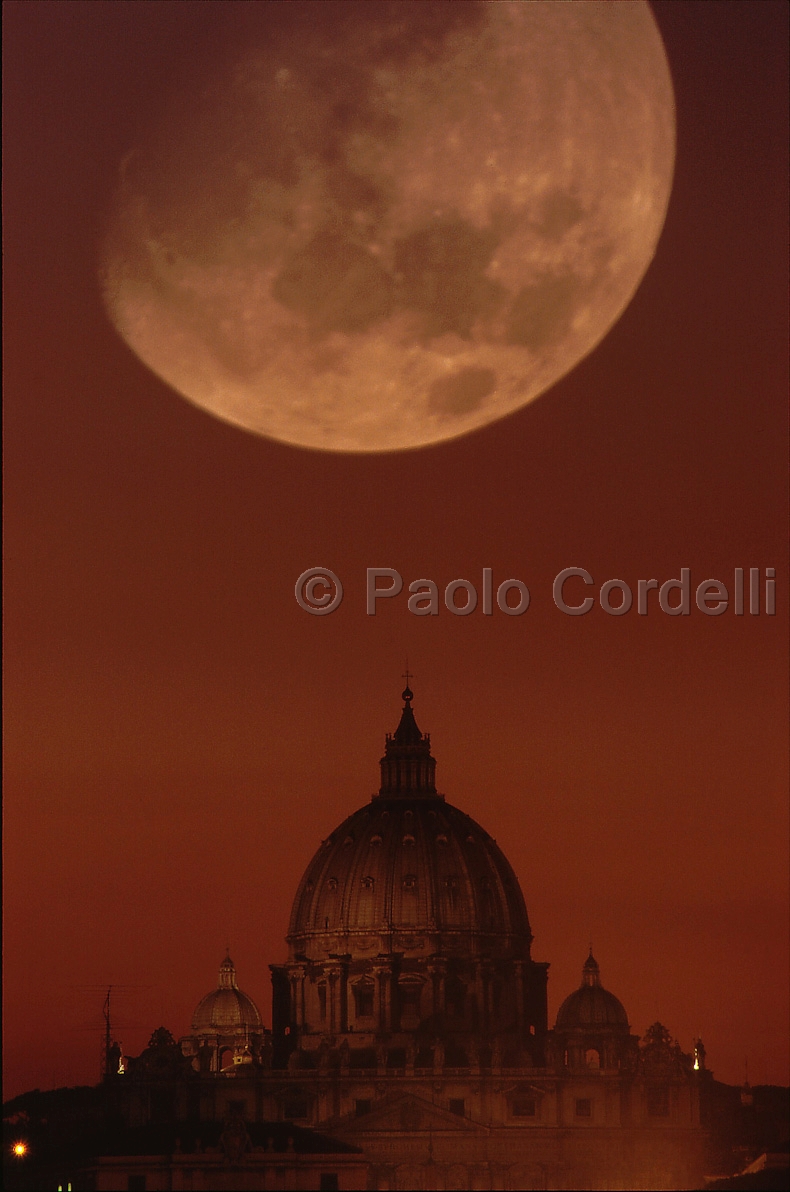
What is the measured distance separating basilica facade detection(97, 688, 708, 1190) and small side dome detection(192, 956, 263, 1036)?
122 mm

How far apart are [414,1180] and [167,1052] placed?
1572 cm

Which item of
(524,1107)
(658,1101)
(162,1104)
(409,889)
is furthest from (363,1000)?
(658,1101)

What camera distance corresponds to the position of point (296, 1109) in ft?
452

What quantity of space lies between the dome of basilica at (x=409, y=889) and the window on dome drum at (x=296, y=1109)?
36.8ft

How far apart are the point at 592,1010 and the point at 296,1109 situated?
16.3m

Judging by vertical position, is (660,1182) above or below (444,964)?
below

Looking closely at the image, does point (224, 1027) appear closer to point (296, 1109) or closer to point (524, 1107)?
point (296, 1109)

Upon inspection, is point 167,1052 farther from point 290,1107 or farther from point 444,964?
point 444,964

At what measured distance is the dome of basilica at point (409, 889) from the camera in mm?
147250

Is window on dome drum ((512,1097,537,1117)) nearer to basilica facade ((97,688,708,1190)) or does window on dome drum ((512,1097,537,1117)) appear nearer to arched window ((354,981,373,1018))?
basilica facade ((97,688,708,1190))

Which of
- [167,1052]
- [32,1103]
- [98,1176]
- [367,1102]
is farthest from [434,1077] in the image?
[32,1103]

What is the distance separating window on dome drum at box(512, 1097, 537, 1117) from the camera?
136 meters

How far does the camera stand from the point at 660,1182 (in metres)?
129

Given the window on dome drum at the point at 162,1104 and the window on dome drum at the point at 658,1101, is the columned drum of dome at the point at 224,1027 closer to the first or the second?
the window on dome drum at the point at 162,1104
